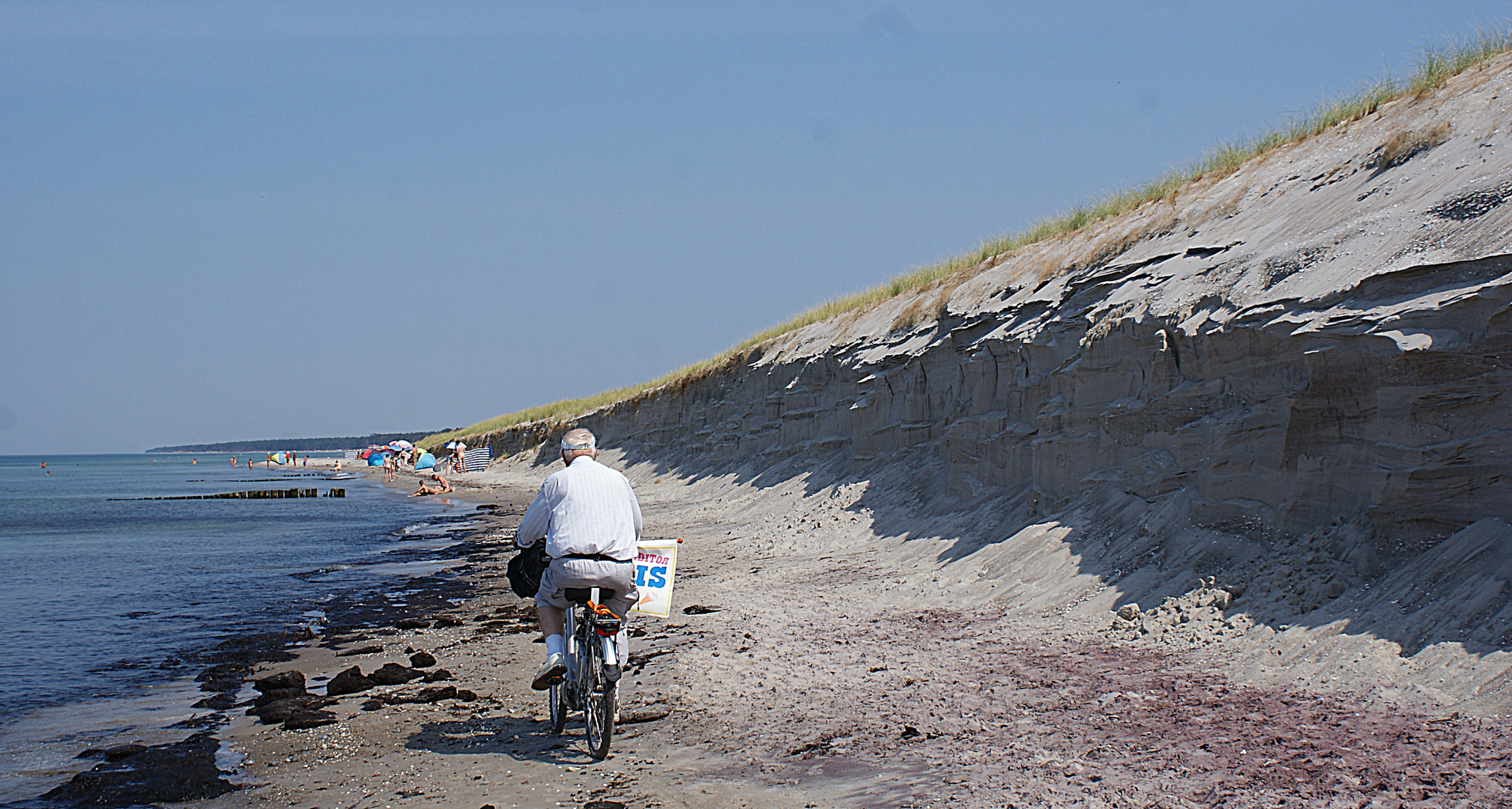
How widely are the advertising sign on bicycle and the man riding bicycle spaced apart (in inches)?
11.2

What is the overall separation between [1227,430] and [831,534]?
7593mm

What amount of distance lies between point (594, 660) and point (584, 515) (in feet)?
2.81

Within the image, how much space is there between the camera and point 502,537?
23.5 meters

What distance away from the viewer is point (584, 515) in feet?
19.4

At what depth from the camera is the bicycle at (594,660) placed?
5.93 metres

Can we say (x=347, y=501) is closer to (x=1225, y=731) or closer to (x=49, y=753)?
(x=49, y=753)

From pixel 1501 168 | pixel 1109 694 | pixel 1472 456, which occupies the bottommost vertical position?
pixel 1109 694

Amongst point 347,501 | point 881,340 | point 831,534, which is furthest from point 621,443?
point 831,534

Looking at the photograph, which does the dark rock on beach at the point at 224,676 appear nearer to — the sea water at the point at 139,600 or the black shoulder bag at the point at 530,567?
the sea water at the point at 139,600

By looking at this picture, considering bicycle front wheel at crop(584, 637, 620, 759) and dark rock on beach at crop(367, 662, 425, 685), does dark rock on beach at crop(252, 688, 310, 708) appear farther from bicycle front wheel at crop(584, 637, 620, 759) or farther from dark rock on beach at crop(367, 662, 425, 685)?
bicycle front wheel at crop(584, 637, 620, 759)

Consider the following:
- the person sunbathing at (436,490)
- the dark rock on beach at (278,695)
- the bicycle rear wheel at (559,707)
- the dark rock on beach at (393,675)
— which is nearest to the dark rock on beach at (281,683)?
the dark rock on beach at (278,695)

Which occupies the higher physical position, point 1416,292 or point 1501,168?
point 1501,168

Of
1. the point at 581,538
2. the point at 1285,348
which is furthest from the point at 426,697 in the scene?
the point at 1285,348

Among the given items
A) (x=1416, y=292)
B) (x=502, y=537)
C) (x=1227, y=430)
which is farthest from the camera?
(x=502, y=537)
